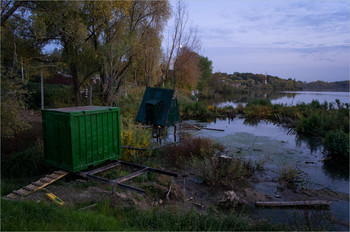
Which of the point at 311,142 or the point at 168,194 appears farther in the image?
the point at 311,142

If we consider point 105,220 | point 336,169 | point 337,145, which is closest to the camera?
point 105,220

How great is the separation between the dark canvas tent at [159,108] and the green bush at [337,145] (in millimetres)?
7004

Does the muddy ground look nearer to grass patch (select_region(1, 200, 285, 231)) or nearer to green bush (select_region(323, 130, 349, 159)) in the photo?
grass patch (select_region(1, 200, 285, 231))

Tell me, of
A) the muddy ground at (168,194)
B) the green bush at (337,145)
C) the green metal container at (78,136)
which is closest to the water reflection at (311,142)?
the green bush at (337,145)

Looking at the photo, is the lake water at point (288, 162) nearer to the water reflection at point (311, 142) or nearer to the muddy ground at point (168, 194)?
the water reflection at point (311, 142)

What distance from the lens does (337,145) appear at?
1018 cm

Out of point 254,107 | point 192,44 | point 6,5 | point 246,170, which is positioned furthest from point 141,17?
point 246,170

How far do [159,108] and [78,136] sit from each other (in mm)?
6567

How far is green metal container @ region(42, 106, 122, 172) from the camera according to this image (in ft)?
20.7

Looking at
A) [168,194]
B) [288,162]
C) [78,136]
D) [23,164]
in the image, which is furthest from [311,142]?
[23,164]

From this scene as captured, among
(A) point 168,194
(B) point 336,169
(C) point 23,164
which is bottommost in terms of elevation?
(B) point 336,169

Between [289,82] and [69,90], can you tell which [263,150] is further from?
[289,82]

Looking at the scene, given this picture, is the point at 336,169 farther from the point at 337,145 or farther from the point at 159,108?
the point at 159,108

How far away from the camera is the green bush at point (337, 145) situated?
9.98 metres
